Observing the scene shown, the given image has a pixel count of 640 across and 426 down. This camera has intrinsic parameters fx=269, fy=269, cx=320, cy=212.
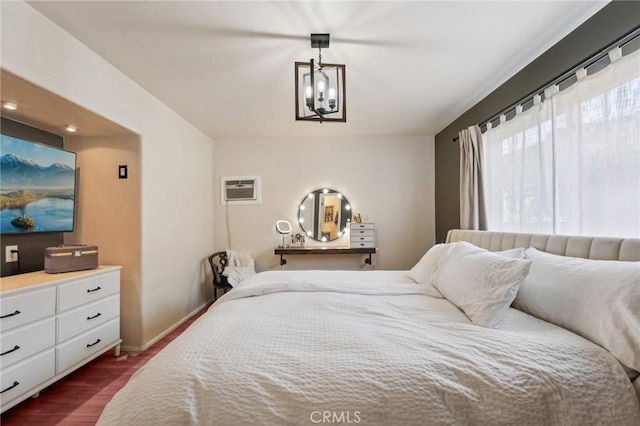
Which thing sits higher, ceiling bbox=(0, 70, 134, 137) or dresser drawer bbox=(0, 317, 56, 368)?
ceiling bbox=(0, 70, 134, 137)

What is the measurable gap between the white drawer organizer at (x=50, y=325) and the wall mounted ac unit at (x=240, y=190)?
6.29ft

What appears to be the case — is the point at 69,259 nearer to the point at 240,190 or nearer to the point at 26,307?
the point at 26,307

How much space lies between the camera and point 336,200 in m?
4.03

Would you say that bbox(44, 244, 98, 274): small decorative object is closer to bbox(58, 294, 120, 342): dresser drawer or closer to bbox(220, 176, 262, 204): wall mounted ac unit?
bbox(58, 294, 120, 342): dresser drawer

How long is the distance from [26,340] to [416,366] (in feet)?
7.38

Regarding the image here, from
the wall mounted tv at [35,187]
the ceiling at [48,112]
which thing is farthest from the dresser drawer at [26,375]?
the ceiling at [48,112]

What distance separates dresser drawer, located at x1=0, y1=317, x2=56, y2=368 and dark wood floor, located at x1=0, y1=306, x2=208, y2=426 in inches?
15.0

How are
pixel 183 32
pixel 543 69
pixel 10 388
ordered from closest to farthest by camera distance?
pixel 10 388 < pixel 183 32 < pixel 543 69

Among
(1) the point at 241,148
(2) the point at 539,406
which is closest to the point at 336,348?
(2) the point at 539,406

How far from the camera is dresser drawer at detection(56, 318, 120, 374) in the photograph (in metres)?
1.86

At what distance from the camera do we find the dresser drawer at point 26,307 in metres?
1.54

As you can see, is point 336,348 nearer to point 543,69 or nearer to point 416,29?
point 416,29

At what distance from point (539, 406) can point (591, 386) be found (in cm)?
23

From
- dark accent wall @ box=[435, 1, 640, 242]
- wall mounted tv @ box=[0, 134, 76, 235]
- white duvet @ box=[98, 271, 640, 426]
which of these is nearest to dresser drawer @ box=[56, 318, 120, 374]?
wall mounted tv @ box=[0, 134, 76, 235]
